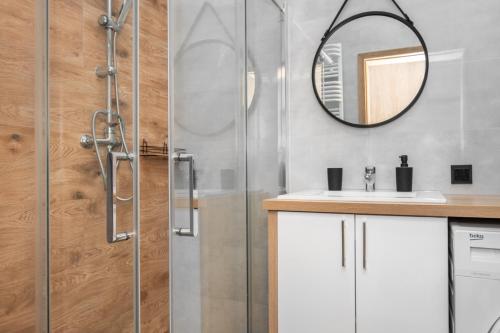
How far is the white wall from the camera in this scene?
1.88m

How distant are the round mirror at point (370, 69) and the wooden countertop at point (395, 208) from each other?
725 millimetres

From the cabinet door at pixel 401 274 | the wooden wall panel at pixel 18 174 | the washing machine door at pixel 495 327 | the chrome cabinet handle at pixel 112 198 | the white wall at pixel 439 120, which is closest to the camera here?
the chrome cabinet handle at pixel 112 198

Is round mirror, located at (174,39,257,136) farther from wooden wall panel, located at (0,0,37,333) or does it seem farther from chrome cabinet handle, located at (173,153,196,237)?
wooden wall panel, located at (0,0,37,333)

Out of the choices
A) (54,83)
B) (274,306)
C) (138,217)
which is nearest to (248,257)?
(274,306)

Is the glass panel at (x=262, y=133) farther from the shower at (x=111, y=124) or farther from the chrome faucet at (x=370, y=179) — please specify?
the shower at (x=111, y=124)

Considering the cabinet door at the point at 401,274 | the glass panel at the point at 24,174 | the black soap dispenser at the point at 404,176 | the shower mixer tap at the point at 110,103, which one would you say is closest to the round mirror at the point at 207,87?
the shower mixer tap at the point at 110,103

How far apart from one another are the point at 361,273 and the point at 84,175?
110 cm

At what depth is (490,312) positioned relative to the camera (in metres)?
1.32

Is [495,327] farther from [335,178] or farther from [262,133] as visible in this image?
[262,133]

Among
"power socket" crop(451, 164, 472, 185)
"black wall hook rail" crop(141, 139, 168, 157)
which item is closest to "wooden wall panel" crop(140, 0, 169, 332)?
"black wall hook rail" crop(141, 139, 168, 157)

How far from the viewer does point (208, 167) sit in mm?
1312

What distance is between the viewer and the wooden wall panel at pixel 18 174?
41.8 inches

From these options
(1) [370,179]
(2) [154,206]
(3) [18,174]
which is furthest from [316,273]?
(3) [18,174]

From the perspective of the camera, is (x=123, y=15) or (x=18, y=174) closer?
(x=123, y=15)
